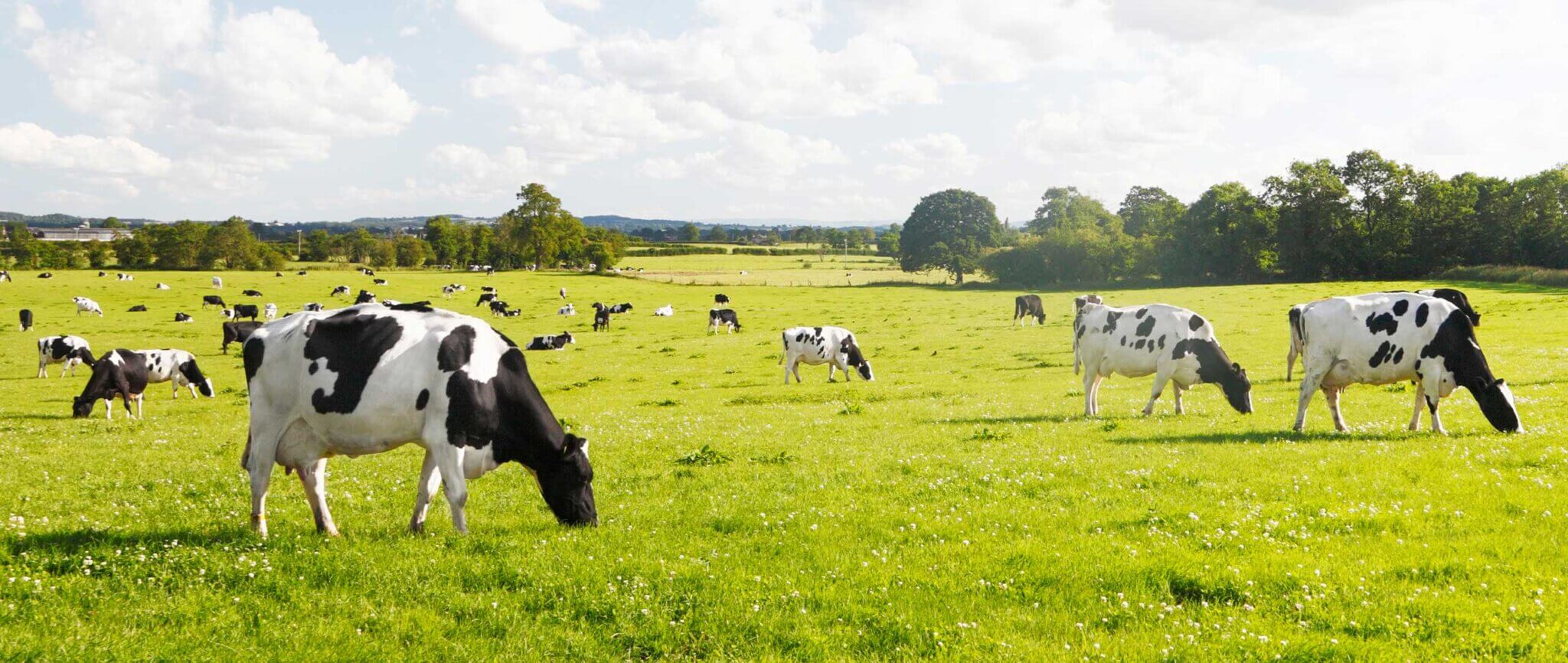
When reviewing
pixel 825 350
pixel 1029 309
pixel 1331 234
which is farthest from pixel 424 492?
pixel 1331 234

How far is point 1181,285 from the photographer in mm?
90188

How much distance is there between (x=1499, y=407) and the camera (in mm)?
15562

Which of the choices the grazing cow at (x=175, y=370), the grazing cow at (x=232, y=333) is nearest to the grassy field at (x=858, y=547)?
the grazing cow at (x=175, y=370)

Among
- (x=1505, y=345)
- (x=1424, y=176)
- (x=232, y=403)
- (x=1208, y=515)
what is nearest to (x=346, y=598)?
(x=1208, y=515)

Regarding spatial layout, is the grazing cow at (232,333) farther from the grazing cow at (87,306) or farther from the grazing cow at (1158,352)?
the grazing cow at (1158,352)

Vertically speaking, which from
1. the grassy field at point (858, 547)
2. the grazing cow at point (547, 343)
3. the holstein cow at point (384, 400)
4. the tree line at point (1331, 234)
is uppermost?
the tree line at point (1331, 234)

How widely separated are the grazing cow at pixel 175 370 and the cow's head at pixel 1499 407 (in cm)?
3491

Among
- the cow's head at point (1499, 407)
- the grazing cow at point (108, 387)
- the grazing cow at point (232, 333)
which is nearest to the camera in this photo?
the cow's head at point (1499, 407)

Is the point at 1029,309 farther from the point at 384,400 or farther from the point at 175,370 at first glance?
the point at 384,400

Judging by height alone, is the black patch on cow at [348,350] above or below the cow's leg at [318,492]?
above

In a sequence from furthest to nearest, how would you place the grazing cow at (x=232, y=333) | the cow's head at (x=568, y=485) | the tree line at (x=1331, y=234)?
the tree line at (x=1331, y=234), the grazing cow at (x=232, y=333), the cow's head at (x=568, y=485)

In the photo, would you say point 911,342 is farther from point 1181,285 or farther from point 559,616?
point 1181,285

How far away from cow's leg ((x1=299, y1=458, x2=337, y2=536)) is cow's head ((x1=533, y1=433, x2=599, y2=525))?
229 centimetres

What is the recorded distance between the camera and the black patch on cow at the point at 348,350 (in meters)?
9.43
